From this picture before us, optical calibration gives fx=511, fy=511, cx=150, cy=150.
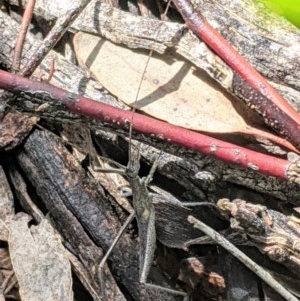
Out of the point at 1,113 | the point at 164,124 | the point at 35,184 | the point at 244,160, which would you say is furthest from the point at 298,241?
the point at 1,113

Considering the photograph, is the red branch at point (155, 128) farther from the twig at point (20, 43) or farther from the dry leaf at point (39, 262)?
the dry leaf at point (39, 262)

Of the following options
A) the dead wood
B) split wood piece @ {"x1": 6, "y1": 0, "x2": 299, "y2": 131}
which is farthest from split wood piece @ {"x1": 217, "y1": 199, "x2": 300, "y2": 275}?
split wood piece @ {"x1": 6, "y1": 0, "x2": 299, "y2": 131}

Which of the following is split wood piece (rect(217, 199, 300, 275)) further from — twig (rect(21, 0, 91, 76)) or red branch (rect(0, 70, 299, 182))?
twig (rect(21, 0, 91, 76))

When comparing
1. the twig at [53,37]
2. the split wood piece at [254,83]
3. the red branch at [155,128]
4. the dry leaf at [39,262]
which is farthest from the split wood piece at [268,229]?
the twig at [53,37]

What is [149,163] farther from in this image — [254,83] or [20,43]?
[20,43]

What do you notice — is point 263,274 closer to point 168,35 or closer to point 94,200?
point 94,200

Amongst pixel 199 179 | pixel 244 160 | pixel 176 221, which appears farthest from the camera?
pixel 176 221
